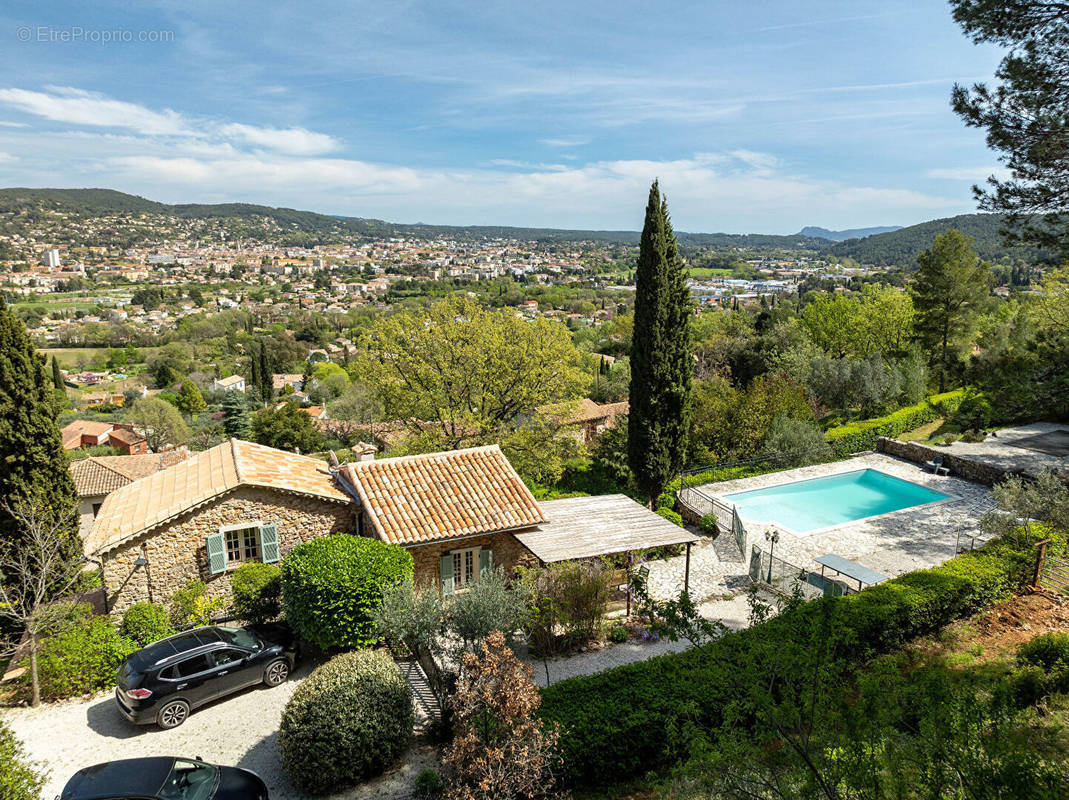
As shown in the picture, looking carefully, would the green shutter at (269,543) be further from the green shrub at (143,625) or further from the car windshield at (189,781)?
the car windshield at (189,781)

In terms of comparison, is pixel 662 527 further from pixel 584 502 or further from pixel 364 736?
pixel 364 736

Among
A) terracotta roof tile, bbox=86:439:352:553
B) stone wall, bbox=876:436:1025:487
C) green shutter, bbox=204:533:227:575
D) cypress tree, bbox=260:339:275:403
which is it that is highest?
terracotta roof tile, bbox=86:439:352:553

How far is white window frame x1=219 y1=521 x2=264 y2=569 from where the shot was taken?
514 inches

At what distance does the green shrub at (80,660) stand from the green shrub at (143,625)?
0.21 m

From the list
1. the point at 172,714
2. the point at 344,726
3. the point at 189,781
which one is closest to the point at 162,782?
the point at 189,781

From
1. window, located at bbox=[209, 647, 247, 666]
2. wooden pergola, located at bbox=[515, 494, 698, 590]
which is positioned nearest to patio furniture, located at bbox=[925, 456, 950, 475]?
wooden pergola, located at bbox=[515, 494, 698, 590]

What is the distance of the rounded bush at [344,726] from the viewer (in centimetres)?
877

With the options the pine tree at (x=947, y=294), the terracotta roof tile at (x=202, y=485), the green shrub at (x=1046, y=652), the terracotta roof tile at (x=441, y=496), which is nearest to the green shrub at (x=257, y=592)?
the terracotta roof tile at (x=202, y=485)

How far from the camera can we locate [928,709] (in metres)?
5.27

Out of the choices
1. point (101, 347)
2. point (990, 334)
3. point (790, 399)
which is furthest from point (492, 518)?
point (101, 347)

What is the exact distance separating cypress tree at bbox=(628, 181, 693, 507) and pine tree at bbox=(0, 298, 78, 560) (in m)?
17.0

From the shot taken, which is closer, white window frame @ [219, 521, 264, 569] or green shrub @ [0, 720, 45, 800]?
green shrub @ [0, 720, 45, 800]

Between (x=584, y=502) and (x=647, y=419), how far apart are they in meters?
6.34

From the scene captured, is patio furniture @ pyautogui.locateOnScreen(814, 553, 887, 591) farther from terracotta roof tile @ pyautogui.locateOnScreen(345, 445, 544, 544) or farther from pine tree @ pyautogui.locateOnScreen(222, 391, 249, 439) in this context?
pine tree @ pyautogui.locateOnScreen(222, 391, 249, 439)
